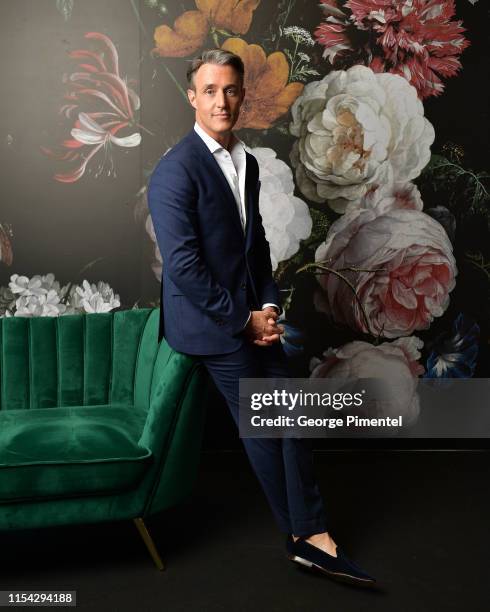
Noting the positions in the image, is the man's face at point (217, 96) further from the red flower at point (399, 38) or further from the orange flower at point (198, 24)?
the red flower at point (399, 38)

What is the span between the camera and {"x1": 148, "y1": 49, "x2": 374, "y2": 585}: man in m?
2.45

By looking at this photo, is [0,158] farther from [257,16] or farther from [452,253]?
[452,253]

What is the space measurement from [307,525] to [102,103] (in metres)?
2.17

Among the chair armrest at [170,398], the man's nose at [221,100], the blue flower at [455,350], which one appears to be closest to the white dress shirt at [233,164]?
the man's nose at [221,100]

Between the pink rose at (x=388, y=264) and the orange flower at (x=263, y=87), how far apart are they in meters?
0.59

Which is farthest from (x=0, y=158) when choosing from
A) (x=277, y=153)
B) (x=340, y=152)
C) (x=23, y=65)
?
(x=340, y=152)

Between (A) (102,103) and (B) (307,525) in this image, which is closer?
(B) (307,525)

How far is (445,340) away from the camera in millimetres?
3979

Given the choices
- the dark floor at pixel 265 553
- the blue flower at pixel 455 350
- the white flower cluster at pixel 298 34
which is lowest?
the dark floor at pixel 265 553

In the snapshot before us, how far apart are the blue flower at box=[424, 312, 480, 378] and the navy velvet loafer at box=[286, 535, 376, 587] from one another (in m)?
1.63

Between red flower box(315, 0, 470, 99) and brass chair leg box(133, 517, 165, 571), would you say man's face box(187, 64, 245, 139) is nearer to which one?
brass chair leg box(133, 517, 165, 571)

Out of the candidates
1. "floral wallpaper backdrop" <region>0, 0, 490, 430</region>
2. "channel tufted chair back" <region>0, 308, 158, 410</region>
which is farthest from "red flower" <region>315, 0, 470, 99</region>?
"channel tufted chair back" <region>0, 308, 158, 410</region>

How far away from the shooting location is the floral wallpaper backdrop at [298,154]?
3.68m

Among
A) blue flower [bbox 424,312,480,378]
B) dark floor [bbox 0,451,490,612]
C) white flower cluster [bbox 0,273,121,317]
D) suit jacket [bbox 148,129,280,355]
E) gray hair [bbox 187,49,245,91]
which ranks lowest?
dark floor [bbox 0,451,490,612]
